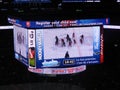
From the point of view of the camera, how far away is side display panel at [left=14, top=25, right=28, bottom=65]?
28.3 feet

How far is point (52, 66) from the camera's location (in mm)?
8766

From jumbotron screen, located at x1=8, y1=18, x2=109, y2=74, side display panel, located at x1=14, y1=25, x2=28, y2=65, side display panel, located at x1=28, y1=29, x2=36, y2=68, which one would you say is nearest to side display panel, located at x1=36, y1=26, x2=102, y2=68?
jumbotron screen, located at x1=8, y1=18, x2=109, y2=74

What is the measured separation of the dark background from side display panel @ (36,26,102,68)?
1.38 feet

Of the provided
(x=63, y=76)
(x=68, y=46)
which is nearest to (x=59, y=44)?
(x=68, y=46)

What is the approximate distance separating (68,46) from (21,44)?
48.9 inches

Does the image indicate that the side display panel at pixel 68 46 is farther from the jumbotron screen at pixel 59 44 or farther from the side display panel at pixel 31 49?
the side display panel at pixel 31 49

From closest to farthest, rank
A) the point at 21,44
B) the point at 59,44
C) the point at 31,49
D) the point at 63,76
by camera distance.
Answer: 1. the point at 31,49
2. the point at 59,44
3. the point at 21,44
4. the point at 63,76

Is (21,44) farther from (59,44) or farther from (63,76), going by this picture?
(63,76)

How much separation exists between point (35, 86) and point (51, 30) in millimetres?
1515

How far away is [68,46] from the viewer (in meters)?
8.84

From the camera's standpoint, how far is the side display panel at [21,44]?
8.64 metres

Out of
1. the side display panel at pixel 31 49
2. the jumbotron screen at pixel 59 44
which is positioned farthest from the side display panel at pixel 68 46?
the side display panel at pixel 31 49

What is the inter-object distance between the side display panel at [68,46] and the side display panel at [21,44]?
0.33m

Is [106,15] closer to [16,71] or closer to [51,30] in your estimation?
[51,30]
